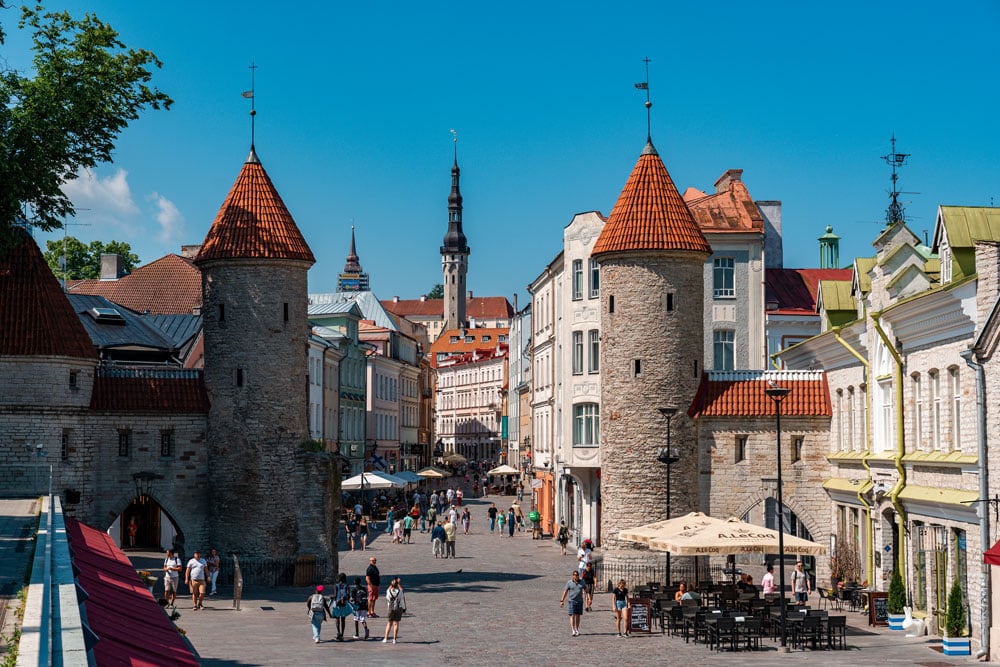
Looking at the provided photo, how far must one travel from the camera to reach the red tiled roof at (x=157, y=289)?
7106 centimetres

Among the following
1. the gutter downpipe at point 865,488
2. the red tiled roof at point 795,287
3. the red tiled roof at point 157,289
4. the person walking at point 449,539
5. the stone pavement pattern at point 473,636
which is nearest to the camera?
the stone pavement pattern at point 473,636

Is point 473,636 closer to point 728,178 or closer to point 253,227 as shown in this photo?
point 253,227

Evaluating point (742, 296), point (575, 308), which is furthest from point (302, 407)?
point (742, 296)

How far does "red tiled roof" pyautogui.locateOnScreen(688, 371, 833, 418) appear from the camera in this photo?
4131 cm

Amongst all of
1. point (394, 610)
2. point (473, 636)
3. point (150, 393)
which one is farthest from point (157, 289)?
point (473, 636)

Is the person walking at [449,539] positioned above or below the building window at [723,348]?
below

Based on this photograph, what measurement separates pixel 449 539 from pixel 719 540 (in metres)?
20.6

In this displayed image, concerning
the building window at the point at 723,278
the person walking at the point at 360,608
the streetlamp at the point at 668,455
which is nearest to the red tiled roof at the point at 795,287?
the building window at the point at 723,278

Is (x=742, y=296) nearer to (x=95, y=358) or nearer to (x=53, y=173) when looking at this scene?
(x=95, y=358)

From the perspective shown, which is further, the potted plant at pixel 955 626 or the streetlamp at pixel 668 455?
the streetlamp at pixel 668 455

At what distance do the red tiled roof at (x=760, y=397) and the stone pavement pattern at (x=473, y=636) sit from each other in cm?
629

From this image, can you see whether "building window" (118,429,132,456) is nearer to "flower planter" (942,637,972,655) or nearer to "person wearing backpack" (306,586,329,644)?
"person wearing backpack" (306,586,329,644)

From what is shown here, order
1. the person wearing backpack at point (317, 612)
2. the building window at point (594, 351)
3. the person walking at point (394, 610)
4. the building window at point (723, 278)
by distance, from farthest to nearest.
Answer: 1. the building window at point (723, 278)
2. the building window at point (594, 351)
3. the person walking at point (394, 610)
4. the person wearing backpack at point (317, 612)

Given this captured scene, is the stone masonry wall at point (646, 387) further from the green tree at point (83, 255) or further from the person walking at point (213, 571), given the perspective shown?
the green tree at point (83, 255)
